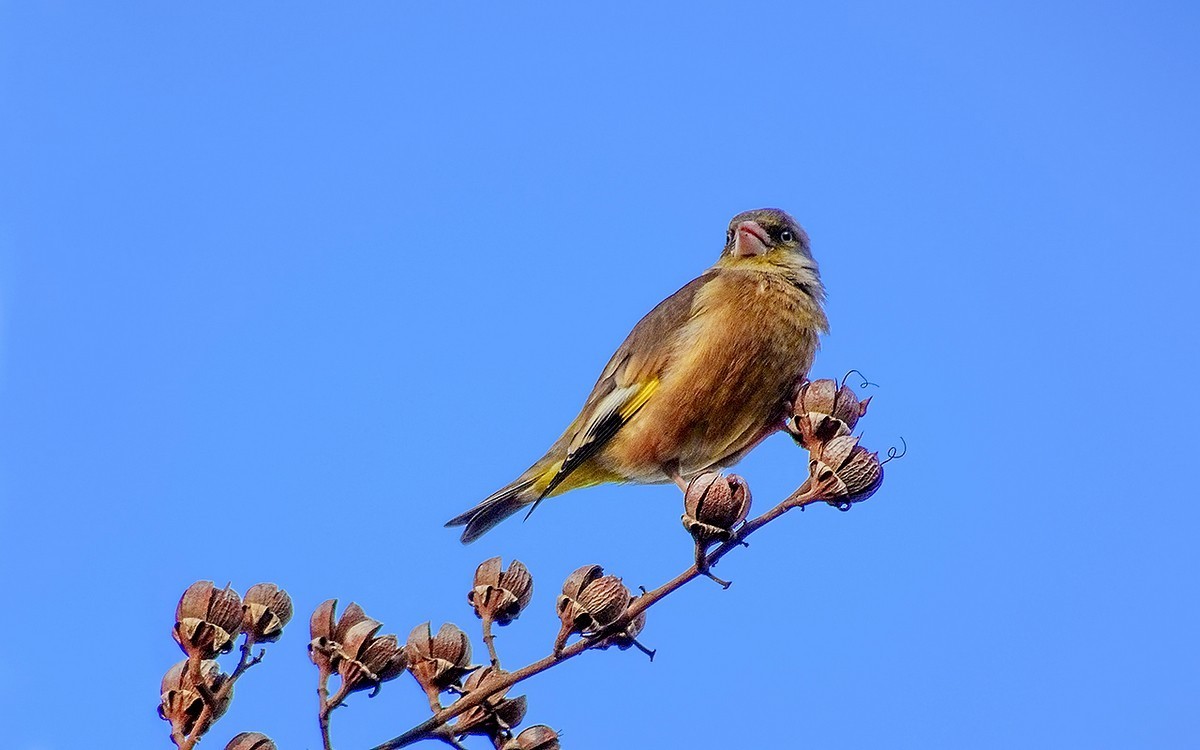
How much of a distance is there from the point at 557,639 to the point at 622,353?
322cm

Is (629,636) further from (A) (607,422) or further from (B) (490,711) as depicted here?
(A) (607,422)

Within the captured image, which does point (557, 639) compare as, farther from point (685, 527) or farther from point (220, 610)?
point (220, 610)

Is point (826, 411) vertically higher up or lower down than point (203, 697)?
higher up

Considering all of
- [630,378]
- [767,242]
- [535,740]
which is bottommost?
[535,740]

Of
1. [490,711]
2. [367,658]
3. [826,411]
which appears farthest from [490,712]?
[826,411]

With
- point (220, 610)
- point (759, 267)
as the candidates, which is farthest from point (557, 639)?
point (759, 267)

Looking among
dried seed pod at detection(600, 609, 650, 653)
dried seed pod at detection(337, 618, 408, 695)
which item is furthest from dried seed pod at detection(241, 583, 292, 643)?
dried seed pod at detection(600, 609, 650, 653)

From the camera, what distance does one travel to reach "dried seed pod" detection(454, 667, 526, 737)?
2826 mm

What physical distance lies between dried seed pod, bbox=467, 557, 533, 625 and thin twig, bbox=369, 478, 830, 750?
1.07 feet

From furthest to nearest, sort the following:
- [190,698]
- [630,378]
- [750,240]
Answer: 1. [750,240]
2. [630,378]
3. [190,698]

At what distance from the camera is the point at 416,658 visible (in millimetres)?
3062

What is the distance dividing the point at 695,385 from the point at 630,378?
1.74 ft

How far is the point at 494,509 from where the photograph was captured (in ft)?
19.1

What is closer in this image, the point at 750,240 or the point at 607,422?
the point at 607,422
